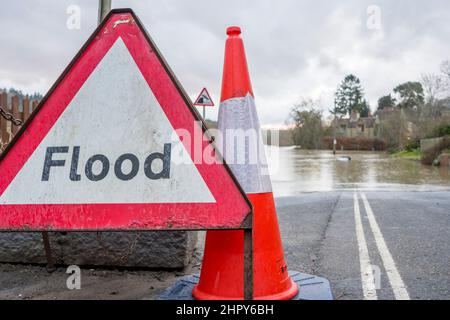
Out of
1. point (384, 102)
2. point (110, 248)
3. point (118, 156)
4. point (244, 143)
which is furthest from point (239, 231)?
point (384, 102)

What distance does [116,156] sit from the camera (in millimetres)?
2469

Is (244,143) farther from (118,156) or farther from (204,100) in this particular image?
(204,100)

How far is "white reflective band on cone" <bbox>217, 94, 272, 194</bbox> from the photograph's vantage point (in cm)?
312

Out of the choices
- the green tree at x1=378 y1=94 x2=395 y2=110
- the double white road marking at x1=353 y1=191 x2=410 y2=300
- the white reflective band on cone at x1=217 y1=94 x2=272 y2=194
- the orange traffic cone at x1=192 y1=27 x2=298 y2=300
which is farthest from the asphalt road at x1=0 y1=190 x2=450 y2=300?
the green tree at x1=378 y1=94 x2=395 y2=110

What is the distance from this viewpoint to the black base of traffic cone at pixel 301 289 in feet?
10.2

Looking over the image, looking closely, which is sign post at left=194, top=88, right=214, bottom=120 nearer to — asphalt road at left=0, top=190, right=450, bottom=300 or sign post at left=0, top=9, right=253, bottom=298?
asphalt road at left=0, top=190, right=450, bottom=300

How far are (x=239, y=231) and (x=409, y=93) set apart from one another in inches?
3434

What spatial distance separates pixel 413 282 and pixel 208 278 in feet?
5.47

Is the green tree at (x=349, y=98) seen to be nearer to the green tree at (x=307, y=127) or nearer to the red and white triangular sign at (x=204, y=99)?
the green tree at (x=307, y=127)

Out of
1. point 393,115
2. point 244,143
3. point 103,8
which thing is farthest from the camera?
point 393,115

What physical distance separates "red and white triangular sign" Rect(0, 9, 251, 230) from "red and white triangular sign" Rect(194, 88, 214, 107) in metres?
9.66

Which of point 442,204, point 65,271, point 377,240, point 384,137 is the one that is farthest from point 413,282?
point 384,137

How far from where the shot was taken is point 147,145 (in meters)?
2.46
